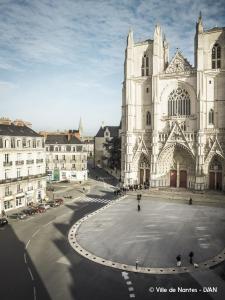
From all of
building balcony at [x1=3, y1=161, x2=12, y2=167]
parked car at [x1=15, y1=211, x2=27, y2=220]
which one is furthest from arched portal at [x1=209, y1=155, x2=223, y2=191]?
building balcony at [x1=3, y1=161, x2=12, y2=167]

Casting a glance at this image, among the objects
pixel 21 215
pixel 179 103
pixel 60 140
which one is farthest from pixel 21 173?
pixel 179 103

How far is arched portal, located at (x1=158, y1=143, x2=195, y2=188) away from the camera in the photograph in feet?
148

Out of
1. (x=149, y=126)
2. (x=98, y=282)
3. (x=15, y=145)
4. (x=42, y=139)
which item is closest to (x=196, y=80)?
(x=149, y=126)

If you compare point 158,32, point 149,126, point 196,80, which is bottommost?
point 149,126

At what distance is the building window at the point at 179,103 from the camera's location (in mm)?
45688

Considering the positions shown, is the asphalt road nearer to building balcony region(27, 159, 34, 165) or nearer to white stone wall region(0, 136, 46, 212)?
white stone wall region(0, 136, 46, 212)

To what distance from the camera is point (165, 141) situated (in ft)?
149

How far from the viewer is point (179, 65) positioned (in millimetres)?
45844

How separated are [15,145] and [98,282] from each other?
23.4 metres

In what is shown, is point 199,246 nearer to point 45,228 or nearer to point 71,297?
point 71,297

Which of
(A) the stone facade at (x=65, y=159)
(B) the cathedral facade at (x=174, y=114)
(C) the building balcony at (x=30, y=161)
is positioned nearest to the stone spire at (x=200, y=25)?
(B) the cathedral facade at (x=174, y=114)

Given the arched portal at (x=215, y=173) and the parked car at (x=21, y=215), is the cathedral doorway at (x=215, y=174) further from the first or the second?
the parked car at (x=21, y=215)

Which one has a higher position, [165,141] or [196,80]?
[196,80]

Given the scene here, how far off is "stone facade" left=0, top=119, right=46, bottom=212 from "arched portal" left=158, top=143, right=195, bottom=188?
19.5 meters
